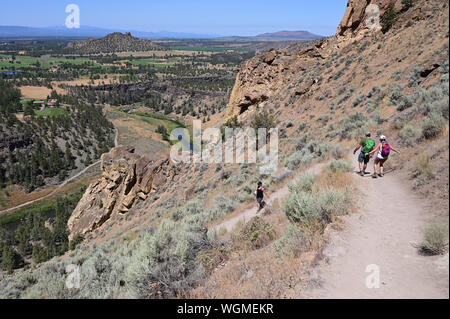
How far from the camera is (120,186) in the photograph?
24781 mm

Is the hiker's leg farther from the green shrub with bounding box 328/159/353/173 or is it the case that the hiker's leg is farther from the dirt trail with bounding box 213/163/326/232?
the dirt trail with bounding box 213/163/326/232

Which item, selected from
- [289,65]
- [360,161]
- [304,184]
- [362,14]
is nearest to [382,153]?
[360,161]

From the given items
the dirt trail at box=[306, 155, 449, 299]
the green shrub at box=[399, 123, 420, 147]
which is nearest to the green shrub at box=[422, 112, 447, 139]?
the green shrub at box=[399, 123, 420, 147]

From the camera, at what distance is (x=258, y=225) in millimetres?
6930

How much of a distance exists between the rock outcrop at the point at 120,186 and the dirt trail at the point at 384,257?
20252mm

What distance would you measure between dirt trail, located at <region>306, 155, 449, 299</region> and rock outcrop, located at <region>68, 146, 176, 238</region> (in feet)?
66.4

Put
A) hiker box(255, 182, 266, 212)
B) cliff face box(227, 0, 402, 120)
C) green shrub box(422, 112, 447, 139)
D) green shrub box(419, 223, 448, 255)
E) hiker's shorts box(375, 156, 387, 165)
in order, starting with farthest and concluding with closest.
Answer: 1. cliff face box(227, 0, 402, 120)
2. hiker box(255, 182, 266, 212)
3. hiker's shorts box(375, 156, 387, 165)
4. green shrub box(422, 112, 447, 139)
5. green shrub box(419, 223, 448, 255)

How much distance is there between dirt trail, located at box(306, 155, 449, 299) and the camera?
3.67m

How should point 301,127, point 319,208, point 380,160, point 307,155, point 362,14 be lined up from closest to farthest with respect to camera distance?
point 319,208 < point 380,160 < point 307,155 < point 301,127 < point 362,14

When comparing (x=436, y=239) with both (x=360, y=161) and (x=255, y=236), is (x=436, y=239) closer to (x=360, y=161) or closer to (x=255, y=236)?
(x=255, y=236)

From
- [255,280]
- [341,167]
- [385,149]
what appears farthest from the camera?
[341,167]

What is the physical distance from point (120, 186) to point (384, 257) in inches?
933

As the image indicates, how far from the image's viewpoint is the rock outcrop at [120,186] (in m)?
24.0
